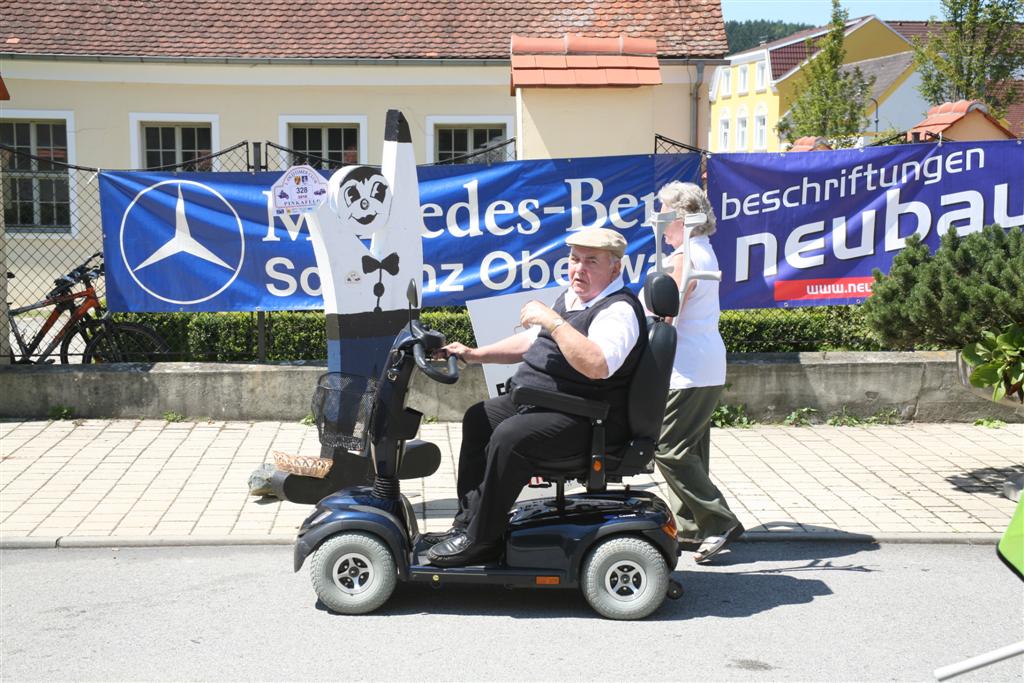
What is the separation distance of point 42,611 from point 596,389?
2.66m

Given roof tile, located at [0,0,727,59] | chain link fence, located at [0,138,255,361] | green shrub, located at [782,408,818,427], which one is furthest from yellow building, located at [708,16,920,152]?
green shrub, located at [782,408,818,427]

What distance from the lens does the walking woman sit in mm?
5832

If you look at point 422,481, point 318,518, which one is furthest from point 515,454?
point 422,481

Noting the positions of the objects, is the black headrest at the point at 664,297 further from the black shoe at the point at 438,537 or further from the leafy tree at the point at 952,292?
the leafy tree at the point at 952,292

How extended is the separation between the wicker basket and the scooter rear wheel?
5.79ft

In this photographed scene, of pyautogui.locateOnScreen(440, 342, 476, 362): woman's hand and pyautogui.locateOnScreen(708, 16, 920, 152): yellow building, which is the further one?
pyautogui.locateOnScreen(708, 16, 920, 152): yellow building

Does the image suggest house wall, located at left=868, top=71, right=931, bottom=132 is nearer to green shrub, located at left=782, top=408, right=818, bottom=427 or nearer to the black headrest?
green shrub, located at left=782, top=408, right=818, bottom=427

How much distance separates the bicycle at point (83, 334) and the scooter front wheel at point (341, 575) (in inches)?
193

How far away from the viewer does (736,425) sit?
29.8 ft

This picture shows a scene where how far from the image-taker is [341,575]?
201 inches

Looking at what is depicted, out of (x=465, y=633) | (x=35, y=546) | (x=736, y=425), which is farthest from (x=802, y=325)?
(x=35, y=546)

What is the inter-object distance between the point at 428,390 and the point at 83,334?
301 centimetres

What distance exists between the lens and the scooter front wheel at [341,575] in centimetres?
507

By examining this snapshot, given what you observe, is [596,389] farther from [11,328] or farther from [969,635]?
[11,328]
